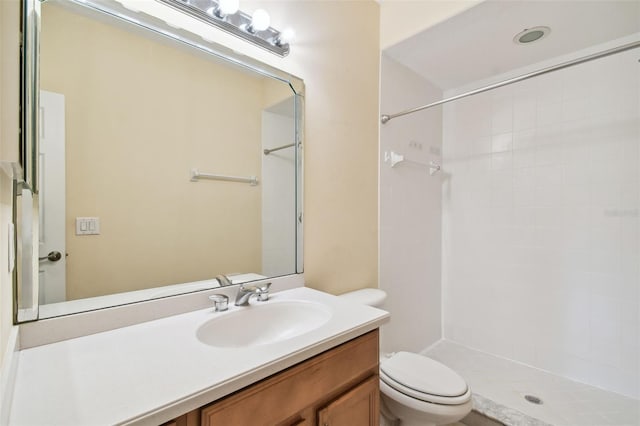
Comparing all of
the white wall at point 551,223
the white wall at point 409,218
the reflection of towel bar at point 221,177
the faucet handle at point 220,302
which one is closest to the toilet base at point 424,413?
the white wall at point 409,218

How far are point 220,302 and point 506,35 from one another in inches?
84.5

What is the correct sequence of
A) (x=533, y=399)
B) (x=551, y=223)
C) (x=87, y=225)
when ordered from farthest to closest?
(x=551, y=223) → (x=533, y=399) → (x=87, y=225)

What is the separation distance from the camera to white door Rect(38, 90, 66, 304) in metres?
0.87

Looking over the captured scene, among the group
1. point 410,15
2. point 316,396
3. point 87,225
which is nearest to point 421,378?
point 316,396

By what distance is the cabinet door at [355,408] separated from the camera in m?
0.87

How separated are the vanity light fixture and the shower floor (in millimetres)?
2117

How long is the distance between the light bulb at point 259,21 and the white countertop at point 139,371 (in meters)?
1.15

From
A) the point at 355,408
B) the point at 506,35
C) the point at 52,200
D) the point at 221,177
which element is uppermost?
the point at 506,35

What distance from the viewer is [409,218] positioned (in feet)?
7.18

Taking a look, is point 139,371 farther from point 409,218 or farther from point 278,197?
point 409,218

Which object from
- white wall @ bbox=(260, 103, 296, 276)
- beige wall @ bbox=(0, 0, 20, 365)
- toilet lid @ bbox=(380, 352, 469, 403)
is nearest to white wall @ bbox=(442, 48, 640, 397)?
toilet lid @ bbox=(380, 352, 469, 403)

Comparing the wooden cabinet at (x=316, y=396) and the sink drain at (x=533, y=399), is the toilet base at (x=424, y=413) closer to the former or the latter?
the wooden cabinet at (x=316, y=396)

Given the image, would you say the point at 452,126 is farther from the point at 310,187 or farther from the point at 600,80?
the point at 310,187

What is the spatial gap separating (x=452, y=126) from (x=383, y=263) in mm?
1405
